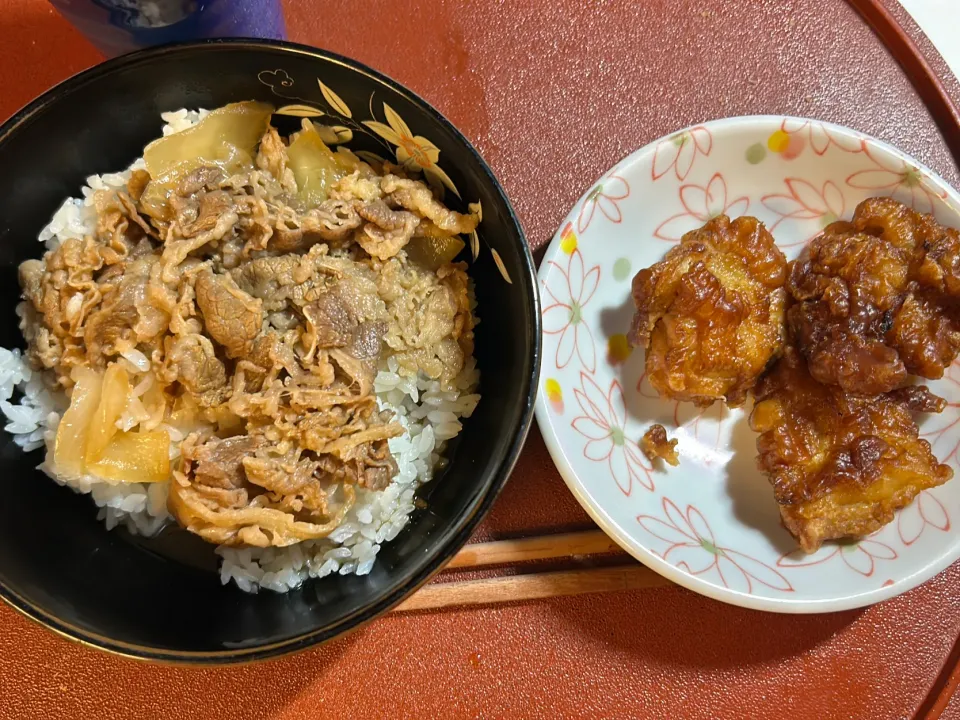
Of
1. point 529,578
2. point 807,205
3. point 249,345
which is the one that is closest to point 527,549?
point 529,578

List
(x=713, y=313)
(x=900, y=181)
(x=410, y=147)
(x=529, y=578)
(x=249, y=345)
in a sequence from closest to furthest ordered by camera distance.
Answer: (x=249, y=345), (x=410, y=147), (x=713, y=313), (x=529, y=578), (x=900, y=181)

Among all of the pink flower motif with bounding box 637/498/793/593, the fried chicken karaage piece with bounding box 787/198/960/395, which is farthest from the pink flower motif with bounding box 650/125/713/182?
the pink flower motif with bounding box 637/498/793/593

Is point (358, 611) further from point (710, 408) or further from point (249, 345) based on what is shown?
point (710, 408)

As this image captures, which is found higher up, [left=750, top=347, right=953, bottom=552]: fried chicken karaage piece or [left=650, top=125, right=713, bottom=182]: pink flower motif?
[left=650, top=125, right=713, bottom=182]: pink flower motif

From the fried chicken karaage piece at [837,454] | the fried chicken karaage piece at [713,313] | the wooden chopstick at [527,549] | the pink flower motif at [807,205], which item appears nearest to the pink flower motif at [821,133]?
the pink flower motif at [807,205]

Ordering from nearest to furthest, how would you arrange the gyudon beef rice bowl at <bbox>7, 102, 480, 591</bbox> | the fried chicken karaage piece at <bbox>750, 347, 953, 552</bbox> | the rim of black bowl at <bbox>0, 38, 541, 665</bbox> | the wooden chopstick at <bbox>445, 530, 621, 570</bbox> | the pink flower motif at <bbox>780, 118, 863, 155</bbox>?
the rim of black bowl at <bbox>0, 38, 541, 665</bbox> → the gyudon beef rice bowl at <bbox>7, 102, 480, 591</bbox> → the fried chicken karaage piece at <bbox>750, 347, 953, 552</bbox> → the wooden chopstick at <bbox>445, 530, 621, 570</bbox> → the pink flower motif at <bbox>780, 118, 863, 155</bbox>

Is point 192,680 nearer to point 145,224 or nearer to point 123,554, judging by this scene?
point 123,554

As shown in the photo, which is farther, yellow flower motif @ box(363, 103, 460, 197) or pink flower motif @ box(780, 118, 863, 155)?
pink flower motif @ box(780, 118, 863, 155)

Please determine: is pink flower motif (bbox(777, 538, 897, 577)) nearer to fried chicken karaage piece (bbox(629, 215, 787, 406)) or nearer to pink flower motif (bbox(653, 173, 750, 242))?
fried chicken karaage piece (bbox(629, 215, 787, 406))
